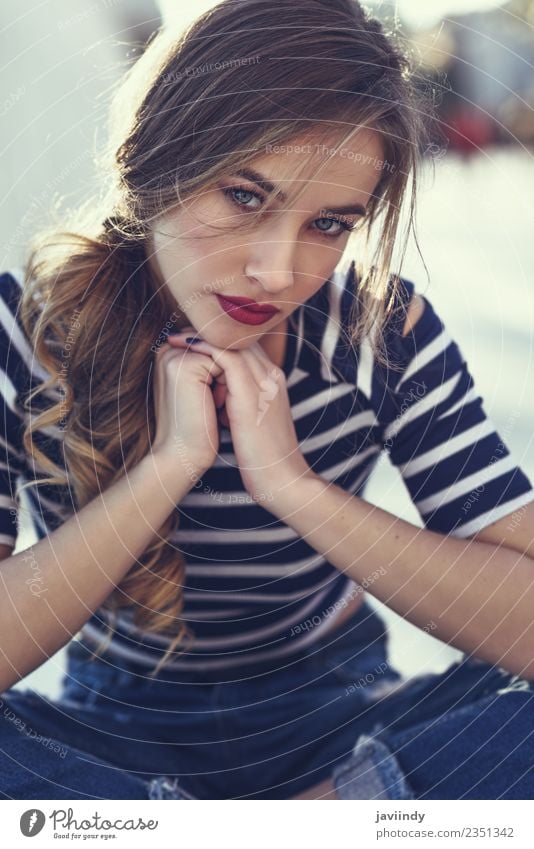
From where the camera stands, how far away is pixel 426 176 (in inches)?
→ 32.3

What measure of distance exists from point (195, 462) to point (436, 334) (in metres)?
0.24

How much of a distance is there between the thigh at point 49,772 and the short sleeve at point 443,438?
0.32 m

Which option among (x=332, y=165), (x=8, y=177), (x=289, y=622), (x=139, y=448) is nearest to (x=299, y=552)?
(x=289, y=622)

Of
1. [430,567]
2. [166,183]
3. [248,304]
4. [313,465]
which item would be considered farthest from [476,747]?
[166,183]

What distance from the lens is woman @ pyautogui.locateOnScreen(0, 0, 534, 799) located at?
636 mm

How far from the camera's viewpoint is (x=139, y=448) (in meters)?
0.72

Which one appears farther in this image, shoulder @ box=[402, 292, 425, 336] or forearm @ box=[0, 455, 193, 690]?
shoulder @ box=[402, 292, 425, 336]

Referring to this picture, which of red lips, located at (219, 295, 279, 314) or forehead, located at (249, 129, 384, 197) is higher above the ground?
forehead, located at (249, 129, 384, 197)

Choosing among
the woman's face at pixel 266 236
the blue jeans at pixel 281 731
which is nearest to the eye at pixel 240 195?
the woman's face at pixel 266 236

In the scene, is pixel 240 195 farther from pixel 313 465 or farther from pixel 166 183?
pixel 313 465

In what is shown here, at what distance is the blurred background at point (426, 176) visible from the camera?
2.90ft

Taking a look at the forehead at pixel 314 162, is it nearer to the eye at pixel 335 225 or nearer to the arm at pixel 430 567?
the eye at pixel 335 225

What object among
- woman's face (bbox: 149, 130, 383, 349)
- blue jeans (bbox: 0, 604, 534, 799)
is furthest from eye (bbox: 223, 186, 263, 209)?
blue jeans (bbox: 0, 604, 534, 799)

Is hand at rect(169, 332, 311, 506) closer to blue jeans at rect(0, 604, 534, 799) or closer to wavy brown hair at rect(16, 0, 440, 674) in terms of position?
wavy brown hair at rect(16, 0, 440, 674)
